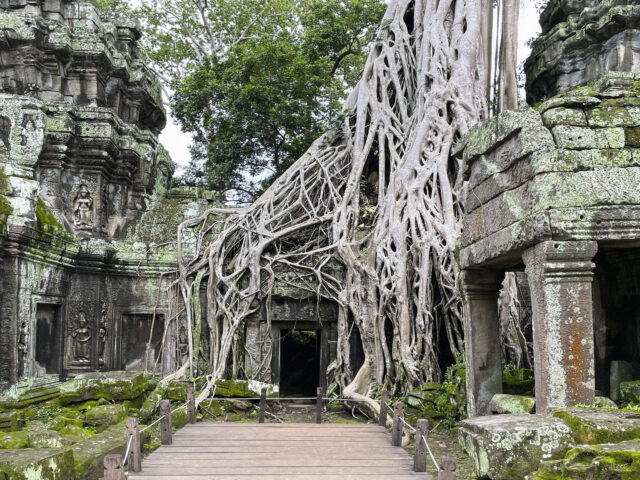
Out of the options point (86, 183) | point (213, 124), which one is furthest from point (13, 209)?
point (213, 124)

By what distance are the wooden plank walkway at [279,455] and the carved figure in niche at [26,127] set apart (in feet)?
16.3

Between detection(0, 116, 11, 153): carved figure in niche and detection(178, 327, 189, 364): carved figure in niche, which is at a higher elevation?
detection(0, 116, 11, 153): carved figure in niche

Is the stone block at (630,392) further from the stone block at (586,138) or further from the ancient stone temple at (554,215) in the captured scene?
the stone block at (586,138)

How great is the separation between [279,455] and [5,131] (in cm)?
614

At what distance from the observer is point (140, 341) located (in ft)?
30.3

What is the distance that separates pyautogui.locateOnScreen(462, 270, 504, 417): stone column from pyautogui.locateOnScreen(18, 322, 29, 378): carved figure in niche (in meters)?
5.41

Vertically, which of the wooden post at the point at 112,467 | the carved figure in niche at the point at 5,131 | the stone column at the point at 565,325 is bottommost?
the wooden post at the point at 112,467

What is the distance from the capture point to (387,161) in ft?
32.3

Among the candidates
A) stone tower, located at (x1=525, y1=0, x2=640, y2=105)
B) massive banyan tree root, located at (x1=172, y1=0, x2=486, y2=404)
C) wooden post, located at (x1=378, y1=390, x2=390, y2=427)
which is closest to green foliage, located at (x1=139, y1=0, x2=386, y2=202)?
massive banyan tree root, located at (x1=172, y1=0, x2=486, y2=404)

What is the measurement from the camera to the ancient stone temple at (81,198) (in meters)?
7.78

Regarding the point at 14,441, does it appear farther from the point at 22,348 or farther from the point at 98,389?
the point at 22,348

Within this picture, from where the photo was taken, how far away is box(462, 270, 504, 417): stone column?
14.8ft

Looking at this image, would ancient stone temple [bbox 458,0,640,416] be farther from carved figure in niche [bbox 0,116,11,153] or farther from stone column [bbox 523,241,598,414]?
carved figure in niche [bbox 0,116,11,153]

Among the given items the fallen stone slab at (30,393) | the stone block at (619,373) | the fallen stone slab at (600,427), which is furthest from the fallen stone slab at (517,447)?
the fallen stone slab at (30,393)
